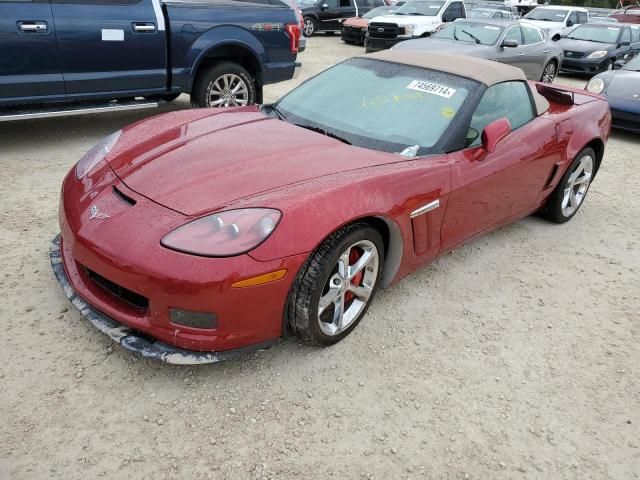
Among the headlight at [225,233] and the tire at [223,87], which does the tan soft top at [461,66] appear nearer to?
the headlight at [225,233]

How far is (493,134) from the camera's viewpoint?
317cm

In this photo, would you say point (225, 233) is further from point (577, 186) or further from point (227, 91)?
point (227, 91)

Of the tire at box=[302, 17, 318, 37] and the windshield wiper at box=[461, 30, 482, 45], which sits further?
the tire at box=[302, 17, 318, 37]

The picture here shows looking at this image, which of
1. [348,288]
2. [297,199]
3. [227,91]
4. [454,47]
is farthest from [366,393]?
[454,47]

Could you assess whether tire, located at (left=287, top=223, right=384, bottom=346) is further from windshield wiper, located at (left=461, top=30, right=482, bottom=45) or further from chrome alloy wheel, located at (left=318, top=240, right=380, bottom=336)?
windshield wiper, located at (left=461, top=30, right=482, bottom=45)

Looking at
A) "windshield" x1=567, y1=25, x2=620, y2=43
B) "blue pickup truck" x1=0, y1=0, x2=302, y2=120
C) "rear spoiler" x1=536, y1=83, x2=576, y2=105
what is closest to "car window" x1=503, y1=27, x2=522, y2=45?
"windshield" x1=567, y1=25, x2=620, y2=43

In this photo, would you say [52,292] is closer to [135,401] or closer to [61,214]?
[61,214]

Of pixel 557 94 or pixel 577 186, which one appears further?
pixel 577 186

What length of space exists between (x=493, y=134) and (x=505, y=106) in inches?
22.8

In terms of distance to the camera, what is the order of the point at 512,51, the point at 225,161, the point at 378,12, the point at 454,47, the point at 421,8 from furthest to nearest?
the point at 378,12 → the point at 421,8 → the point at 512,51 → the point at 454,47 → the point at 225,161

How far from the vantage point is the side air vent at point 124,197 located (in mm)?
2521

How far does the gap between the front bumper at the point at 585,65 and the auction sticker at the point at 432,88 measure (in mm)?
11858

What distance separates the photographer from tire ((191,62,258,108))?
20.2ft

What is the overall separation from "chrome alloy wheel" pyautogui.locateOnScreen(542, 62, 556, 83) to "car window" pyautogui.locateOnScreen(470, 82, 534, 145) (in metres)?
8.69
